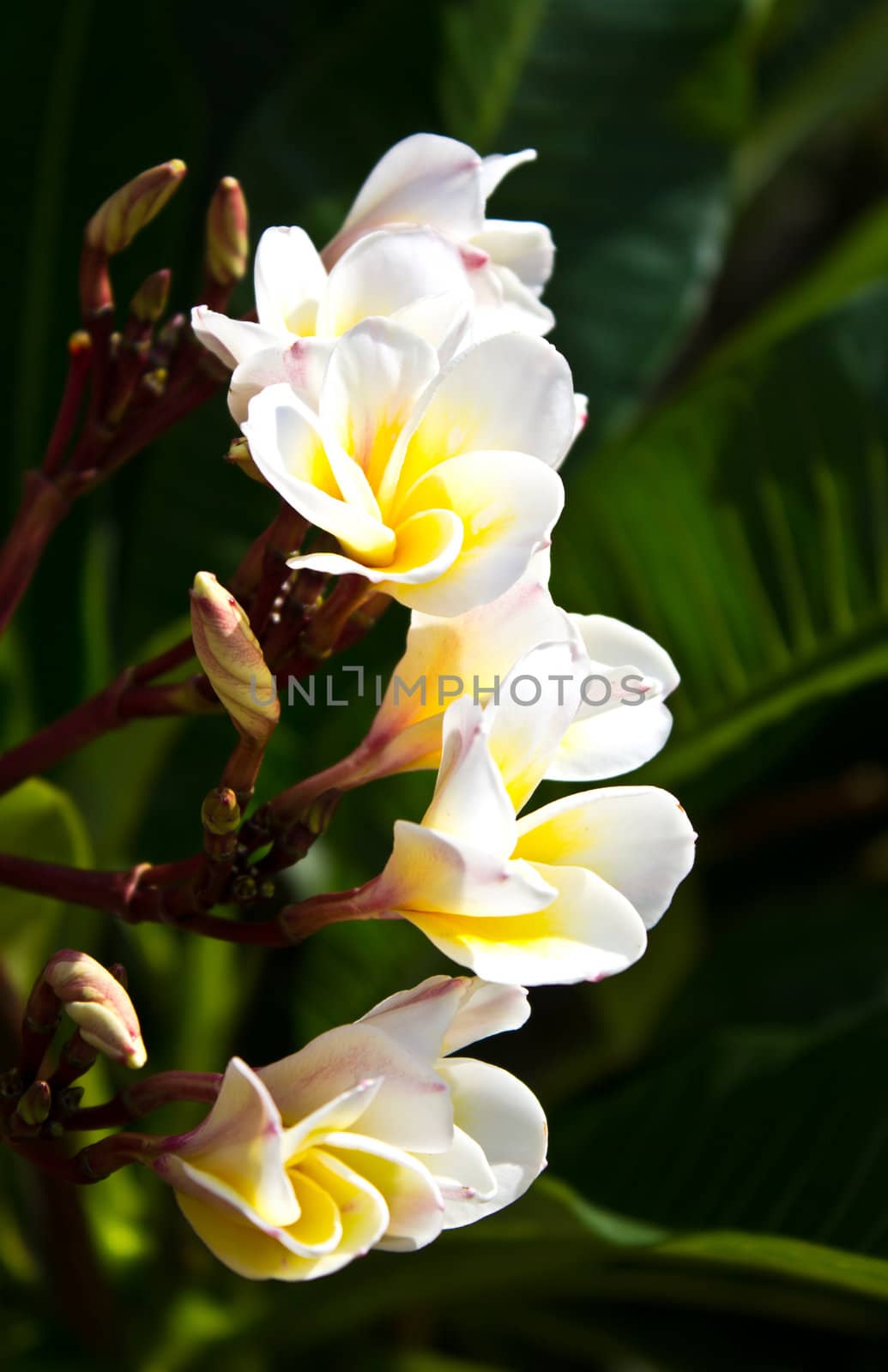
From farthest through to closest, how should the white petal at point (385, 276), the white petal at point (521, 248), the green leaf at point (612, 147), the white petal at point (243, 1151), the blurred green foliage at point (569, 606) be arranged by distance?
the green leaf at point (612, 147) < the blurred green foliage at point (569, 606) < the white petal at point (521, 248) < the white petal at point (385, 276) < the white petal at point (243, 1151)

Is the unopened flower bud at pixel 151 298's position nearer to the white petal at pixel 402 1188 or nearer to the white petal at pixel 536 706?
the white petal at pixel 536 706

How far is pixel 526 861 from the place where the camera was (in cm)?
52

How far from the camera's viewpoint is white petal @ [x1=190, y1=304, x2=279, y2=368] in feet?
1.71

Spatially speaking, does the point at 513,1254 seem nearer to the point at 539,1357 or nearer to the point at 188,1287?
the point at 188,1287

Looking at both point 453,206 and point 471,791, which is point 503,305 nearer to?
point 453,206

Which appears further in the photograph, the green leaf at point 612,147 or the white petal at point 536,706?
the green leaf at point 612,147

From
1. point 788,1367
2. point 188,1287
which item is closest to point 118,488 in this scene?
point 188,1287

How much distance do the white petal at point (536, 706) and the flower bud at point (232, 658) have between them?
3.4 inches

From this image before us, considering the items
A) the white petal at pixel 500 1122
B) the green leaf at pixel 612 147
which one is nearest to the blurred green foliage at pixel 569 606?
the green leaf at pixel 612 147

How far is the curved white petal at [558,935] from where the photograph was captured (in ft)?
1.57

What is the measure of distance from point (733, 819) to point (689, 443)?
0.73 metres

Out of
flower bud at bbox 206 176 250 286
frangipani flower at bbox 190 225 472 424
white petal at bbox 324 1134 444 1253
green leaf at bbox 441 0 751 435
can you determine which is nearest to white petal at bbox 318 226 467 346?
frangipani flower at bbox 190 225 472 424

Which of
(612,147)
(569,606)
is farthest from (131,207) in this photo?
(612,147)

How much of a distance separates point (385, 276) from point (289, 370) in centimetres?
8
